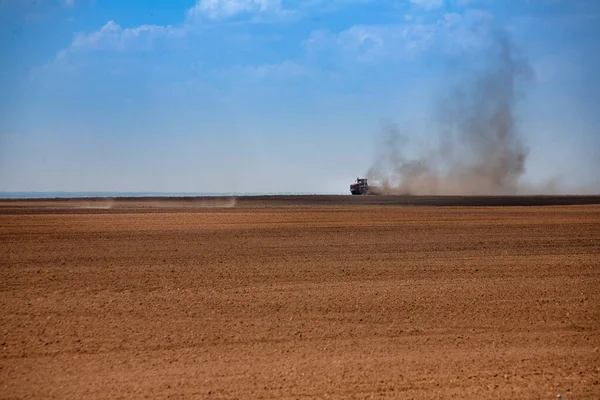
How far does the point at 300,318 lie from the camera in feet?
40.6

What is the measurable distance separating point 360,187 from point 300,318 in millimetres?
83816

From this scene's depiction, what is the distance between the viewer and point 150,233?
2580 centimetres

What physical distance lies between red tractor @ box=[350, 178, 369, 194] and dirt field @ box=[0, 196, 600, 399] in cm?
7162

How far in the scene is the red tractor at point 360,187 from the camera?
312 ft

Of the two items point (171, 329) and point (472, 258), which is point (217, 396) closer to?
point (171, 329)

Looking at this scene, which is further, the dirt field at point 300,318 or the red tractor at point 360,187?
the red tractor at point 360,187

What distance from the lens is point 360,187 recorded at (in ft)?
314

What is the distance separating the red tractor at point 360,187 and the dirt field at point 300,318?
71.6 m

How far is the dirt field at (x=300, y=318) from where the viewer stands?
29.3 ft

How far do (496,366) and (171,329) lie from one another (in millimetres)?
5495

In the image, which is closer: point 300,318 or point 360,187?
point 300,318

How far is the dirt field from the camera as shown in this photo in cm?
895

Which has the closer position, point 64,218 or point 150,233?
point 150,233

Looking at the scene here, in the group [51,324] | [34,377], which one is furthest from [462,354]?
[51,324]
